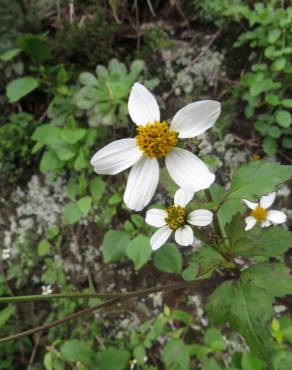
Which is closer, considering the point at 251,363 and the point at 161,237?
the point at 161,237

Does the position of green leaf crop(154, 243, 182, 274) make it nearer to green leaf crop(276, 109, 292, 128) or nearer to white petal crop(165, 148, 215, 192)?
green leaf crop(276, 109, 292, 128)

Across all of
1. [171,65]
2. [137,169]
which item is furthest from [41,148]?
[137,169]

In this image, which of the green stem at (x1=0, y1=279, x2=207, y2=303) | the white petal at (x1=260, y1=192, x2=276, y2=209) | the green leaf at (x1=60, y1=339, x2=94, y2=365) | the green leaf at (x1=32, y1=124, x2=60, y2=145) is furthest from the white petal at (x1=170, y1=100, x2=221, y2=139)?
the green leaf at (x1=32, y1=124, x2=60, y2=145)

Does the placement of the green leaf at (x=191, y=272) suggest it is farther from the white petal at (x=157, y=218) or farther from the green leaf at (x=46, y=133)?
the green leaf at (x=46, y=133)

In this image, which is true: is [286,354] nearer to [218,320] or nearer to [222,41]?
[218,320]

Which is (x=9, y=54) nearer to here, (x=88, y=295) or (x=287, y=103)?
(x=287, y=103)

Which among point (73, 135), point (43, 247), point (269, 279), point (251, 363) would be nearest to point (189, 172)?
point (269, 279)
